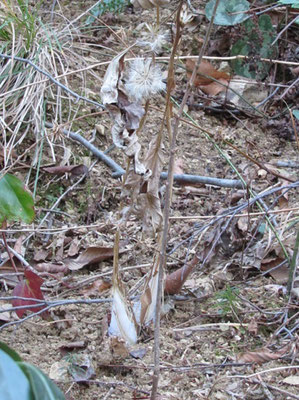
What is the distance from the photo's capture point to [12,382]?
67cm

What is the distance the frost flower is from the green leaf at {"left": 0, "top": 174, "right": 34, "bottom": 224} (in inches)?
22.3

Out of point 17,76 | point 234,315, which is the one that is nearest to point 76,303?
point 234,315

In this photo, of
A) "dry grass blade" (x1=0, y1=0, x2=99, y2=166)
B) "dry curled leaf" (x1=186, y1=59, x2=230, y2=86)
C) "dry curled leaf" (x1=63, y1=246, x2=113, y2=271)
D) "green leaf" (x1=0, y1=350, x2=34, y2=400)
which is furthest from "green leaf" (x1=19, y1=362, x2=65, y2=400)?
"dry curled leaf" (x1=186, y1=59, x2=230, y2=86)

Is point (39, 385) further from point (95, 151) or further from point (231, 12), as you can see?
point (231, 12)

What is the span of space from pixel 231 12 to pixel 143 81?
1907 millimetres

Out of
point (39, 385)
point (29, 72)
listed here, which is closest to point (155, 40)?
point (39, 385)

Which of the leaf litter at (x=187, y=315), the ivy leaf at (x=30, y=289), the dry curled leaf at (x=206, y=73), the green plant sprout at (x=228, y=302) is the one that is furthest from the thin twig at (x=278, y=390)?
the dry curled leaf at (x=206, y=73)

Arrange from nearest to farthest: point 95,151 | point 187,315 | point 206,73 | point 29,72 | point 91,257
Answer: point 187,315
point 91,257
point 95,151
point 29,72
point 206,73

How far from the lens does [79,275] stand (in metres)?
2.11

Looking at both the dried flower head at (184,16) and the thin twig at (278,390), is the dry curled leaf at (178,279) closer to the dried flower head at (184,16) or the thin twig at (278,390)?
the thin twig at (278,390)

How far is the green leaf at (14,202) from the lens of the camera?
1724 mm

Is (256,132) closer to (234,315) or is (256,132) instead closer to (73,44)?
(73,44)

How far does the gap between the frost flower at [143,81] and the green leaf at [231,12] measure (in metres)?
1.83

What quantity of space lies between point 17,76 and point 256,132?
1181 mm
